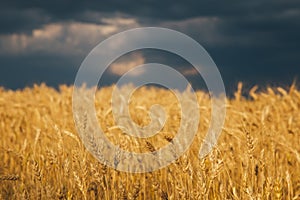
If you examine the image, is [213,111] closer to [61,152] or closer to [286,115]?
[286,115]

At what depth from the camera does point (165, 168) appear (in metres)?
2.82

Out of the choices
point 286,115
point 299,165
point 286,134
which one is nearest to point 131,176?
point 299,165

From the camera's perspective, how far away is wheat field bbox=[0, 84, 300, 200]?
1.79 meters

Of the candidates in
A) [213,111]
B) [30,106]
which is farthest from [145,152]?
[30,106]

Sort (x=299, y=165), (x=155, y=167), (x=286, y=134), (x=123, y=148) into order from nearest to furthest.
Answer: (x=123, y=148), (x=155, y=167), (x=299, y=165), (x=286, y=134)

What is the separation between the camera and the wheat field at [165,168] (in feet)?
5.87

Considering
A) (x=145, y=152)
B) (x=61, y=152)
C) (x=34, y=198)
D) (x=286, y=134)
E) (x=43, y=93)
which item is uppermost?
(x=43, y=93)

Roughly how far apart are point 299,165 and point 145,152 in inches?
39.5

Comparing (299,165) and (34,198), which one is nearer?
(34,198)

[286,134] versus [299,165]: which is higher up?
[286,134]

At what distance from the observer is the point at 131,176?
8.57ft

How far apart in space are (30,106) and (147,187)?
4.45m

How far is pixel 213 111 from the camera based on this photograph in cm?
494

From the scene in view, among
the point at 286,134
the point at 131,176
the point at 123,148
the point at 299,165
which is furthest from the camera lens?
the point at 286,134
